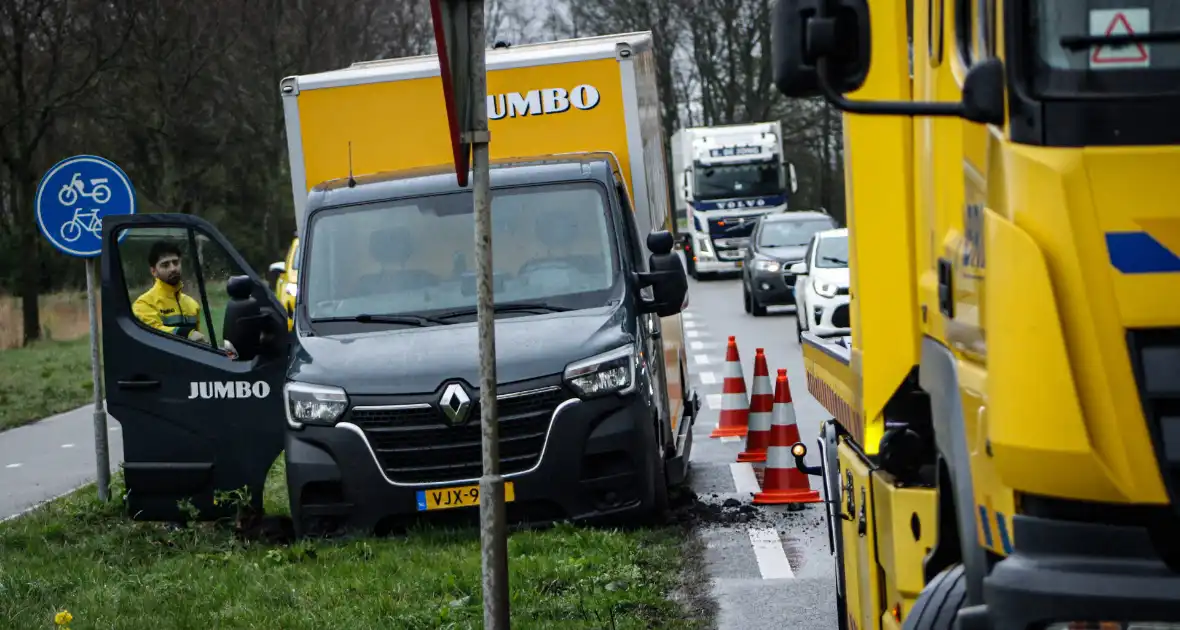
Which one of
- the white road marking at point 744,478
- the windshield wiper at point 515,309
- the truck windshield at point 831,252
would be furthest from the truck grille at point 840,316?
the truck windshield at point 831,252

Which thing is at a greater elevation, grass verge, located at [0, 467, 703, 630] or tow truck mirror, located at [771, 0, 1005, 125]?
tow truck mirror, located at [771, 0, 1005, 125]

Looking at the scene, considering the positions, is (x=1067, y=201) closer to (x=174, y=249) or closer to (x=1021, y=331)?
(x=1021, y=331)

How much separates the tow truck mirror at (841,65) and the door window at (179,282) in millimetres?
6797

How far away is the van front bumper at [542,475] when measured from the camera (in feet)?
31.6

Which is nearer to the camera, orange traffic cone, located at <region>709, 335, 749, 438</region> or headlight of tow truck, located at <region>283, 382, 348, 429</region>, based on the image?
headlight of tow truck, located at <region>283, 382, 348, 429</region>

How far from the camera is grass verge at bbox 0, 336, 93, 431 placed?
20.9 m

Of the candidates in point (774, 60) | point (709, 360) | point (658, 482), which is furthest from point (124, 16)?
point (774, 60)

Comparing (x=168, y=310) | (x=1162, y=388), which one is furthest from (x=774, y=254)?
(x=1162, y=388)

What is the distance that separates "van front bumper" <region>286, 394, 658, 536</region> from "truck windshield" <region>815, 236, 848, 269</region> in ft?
43.4

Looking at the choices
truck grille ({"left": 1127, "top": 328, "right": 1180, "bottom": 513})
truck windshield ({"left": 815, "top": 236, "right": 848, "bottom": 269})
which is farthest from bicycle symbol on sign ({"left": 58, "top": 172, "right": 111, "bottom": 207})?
truck windshield ({"left": 815, "top": 236, "right": 848, "bottom": 269})

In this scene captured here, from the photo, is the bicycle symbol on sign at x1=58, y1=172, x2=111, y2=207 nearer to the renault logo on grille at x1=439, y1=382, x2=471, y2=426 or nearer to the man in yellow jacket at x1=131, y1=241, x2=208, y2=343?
the man in yellow jacket at x1=131, y1=241, x2=208, y2=343

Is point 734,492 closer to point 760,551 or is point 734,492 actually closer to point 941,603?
point 760,551

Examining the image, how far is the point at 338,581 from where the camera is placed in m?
8.84

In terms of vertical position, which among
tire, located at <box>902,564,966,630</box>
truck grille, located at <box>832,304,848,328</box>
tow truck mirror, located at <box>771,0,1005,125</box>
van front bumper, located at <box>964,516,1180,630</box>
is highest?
tow truck mirror, located at <box>771,0,1005,125</box>
